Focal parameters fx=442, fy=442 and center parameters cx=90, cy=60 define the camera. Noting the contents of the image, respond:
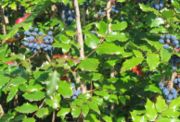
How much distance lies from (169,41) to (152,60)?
0.50 ft

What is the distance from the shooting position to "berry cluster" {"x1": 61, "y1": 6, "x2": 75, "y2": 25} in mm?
2574

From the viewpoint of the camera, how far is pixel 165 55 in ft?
5.92

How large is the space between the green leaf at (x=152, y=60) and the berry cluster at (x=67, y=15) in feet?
2.67

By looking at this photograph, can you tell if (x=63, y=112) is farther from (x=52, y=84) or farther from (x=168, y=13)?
(x=168, y=13)

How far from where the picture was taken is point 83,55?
6.55 feet

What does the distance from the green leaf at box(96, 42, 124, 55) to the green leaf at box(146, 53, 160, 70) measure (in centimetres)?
14

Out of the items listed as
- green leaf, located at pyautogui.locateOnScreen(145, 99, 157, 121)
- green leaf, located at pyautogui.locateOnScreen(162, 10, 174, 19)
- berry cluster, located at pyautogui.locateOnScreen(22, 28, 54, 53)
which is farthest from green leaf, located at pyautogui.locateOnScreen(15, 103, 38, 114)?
green leaf, located at pyautogui.locateOnScreen(162, 10, 174, 19)

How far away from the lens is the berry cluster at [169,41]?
1.91 m

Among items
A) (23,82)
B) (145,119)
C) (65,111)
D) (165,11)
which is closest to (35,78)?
(23,82)

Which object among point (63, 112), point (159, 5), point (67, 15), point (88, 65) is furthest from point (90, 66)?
point (67, 15)

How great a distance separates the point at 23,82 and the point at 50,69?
173 mm

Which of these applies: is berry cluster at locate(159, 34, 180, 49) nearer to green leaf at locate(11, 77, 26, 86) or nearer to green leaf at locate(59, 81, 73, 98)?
green leaf at locate(59, 81, 73, 98)

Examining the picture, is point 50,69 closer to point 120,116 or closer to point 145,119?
point 145,119

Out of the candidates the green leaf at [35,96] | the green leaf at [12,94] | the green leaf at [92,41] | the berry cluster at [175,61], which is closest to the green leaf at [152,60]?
the berry cluster at [175,61]
